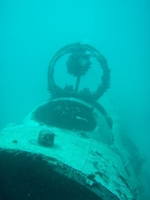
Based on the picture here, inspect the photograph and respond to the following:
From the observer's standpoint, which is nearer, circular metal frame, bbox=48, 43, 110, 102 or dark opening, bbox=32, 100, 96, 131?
dark opening, bbox=32, 100, 96, 131

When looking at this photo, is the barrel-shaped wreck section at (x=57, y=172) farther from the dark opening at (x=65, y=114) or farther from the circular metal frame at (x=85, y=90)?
the circular metal frame at (x=85, y=90)

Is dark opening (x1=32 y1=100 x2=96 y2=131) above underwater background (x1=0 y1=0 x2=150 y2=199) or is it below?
below

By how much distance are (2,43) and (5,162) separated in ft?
548

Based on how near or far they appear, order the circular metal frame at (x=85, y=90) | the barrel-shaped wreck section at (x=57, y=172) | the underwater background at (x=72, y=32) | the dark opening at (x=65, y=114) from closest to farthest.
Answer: the barrel-shaped wreck section at (x=57, y=172) → the dark opening at (x=65, y=114) → the circular metal frame at (x=85, y=90) → the underwater background at (x=72, y=32)

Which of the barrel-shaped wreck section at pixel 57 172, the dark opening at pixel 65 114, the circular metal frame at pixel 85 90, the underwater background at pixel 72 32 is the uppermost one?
the underwater background at pixel 72 32

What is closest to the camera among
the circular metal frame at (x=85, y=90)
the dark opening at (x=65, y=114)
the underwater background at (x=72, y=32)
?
the dark opening at (x=65, y=114)

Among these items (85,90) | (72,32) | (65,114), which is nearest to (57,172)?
(65,114)

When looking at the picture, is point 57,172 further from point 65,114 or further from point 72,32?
point 72,32

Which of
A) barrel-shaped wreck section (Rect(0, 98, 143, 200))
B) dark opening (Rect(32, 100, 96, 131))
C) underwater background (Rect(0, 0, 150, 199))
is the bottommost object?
barrel-shaped wreck section (Rect(0, 98, 143, 200))

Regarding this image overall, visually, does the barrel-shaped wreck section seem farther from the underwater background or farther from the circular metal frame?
the underwater background

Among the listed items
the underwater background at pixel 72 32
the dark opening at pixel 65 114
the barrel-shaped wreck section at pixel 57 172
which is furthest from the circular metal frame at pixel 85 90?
the underwater background at pixel 72 32

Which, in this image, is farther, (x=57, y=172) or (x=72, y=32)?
(x=72, y=32)

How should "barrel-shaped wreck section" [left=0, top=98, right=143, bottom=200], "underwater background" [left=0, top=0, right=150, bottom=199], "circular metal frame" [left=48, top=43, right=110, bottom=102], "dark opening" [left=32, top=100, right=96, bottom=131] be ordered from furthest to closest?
"underwater background" [left=0, top=0, right=150, bottom=199] → "circular metal frame" [left=48, top=43, right=110, bottom=102] → "dark opening" [left=32, top=100, right=96, bottom=131] → "barrel-shaped wreck section" [left=0, top=98, right=143, bottom=200]

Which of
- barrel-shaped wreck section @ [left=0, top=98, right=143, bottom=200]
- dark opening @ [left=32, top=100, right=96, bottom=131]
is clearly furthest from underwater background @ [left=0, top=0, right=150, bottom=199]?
barrel-shaped wreck section @ [left=0, top=98, right=143, bottom=200]
